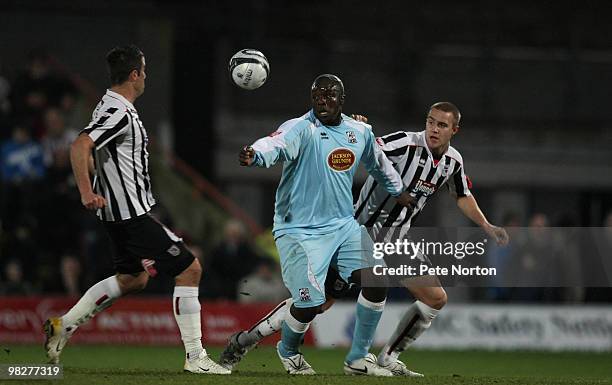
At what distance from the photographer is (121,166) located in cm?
870

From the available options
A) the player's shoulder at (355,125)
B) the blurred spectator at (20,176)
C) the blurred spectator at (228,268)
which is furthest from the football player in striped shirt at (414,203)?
the blurred spectator at (20,176)

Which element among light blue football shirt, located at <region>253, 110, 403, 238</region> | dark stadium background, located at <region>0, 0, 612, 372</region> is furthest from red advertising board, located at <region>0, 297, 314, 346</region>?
light blue football shirt, located at <region>253, 110, 403, 238</region>

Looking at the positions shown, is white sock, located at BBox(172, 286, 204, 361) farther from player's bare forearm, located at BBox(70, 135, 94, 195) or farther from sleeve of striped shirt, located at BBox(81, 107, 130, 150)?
sleeve of striped shirt, located at BBox(81, 107, 130, 150)

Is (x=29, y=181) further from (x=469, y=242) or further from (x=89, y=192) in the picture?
(x=89, y=192)

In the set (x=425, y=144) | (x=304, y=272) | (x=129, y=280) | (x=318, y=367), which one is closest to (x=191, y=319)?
(x=129, y=280)

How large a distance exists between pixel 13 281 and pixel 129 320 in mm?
1591

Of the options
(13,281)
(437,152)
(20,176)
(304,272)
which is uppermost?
(437,152)

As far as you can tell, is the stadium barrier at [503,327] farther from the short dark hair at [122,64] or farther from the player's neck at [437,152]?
the short dark hair at [122,64]

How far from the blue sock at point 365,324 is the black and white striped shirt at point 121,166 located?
1923mm

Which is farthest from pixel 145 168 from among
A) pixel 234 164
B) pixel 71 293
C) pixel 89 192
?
pixel 234 164

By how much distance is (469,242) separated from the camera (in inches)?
478

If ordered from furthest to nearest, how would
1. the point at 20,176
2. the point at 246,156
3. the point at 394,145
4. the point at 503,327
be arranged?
the point at 503,327, the point at 20,176, the point at 394,145, the point at 246,156

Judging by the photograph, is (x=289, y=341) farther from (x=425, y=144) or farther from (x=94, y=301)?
(x=425, y=144)

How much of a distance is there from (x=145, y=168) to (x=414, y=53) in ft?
46.4
